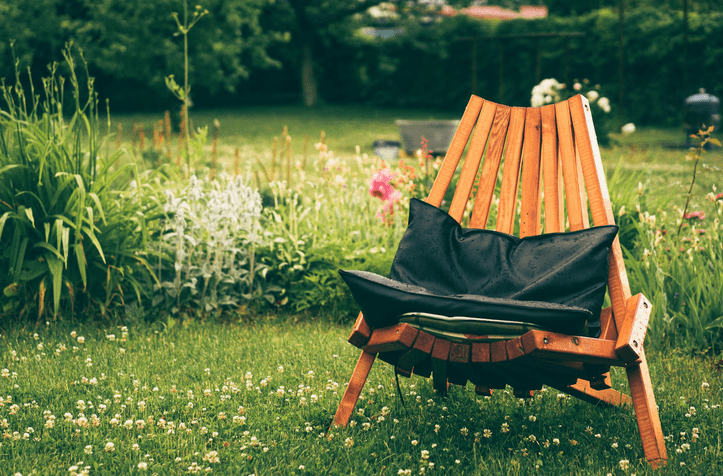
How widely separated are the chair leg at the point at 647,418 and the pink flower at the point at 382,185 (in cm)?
221

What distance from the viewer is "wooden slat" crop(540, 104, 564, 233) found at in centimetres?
266

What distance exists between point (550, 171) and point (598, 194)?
325mm

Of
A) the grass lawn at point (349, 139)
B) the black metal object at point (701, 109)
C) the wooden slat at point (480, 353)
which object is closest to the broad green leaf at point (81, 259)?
the grass lawn at point (349, 139)

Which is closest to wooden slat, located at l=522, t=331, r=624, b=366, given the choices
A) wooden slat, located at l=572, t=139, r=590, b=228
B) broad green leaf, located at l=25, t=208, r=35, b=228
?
wooden slat, located at l=572, t=139, r=590, b=228

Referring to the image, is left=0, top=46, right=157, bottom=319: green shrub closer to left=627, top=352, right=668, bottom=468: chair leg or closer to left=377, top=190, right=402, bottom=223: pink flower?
left=377, top=190, right=402, bottom=223: pink flower

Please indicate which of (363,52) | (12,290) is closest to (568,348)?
(12,290)

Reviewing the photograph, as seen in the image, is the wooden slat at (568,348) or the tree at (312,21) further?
the tree at (312,21)

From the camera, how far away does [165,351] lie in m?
3.04

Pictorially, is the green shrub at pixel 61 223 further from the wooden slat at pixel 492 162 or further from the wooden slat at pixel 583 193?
the wooden slat at pixel 583 193

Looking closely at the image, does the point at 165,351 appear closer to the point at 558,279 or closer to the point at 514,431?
the point at 514,431

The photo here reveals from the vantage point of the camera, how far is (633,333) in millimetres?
1927

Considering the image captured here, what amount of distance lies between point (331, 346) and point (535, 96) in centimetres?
551

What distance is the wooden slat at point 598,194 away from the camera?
2225mm

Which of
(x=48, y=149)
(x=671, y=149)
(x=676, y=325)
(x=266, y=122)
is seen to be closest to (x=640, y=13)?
(x=671, y=149)
